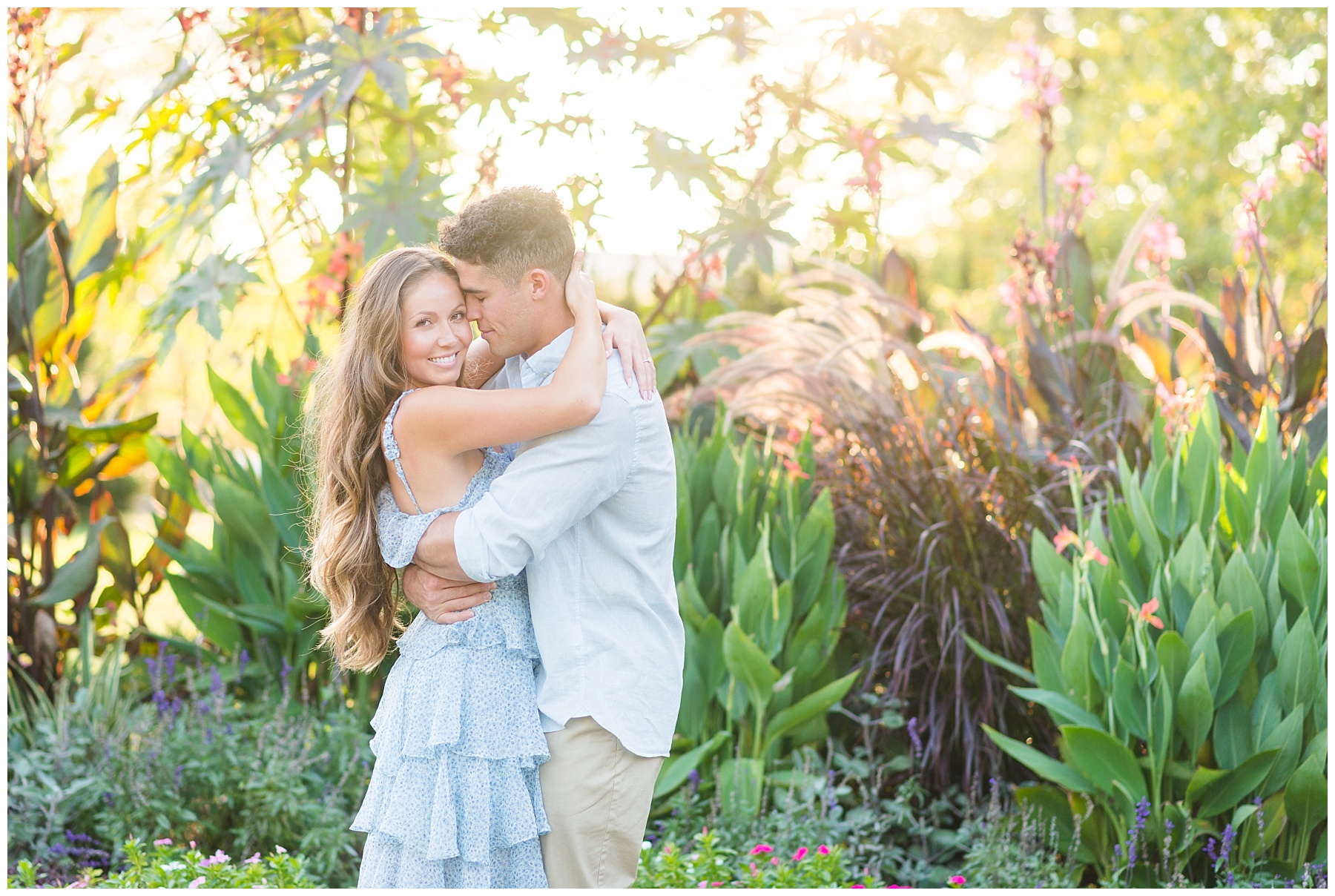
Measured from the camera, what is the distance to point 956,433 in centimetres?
399

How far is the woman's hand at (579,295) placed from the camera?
2.05 meters

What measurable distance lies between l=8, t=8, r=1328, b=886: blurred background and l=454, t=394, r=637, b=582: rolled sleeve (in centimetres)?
139

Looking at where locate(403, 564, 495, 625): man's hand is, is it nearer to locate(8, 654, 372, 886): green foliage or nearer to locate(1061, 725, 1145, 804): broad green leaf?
locate(8, 654, 372, 886): green foliage

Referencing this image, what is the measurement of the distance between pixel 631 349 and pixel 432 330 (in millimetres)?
381

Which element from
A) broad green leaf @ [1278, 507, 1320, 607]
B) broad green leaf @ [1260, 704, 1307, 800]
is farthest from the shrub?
broad green leaf @ [1278, 507, 1320, 607]

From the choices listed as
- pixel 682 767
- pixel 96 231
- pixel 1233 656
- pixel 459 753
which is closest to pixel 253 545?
pixel 96 231

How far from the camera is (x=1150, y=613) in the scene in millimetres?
2865

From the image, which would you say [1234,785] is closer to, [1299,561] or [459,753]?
[1299,561]

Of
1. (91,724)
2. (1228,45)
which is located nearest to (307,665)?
(91,724)

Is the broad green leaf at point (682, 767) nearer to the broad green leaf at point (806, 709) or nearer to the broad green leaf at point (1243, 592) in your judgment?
the broad green leaf at point (806, 709)

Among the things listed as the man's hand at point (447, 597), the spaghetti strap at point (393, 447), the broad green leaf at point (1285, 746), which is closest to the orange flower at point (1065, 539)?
the broad green leaf at point (1285, 746)

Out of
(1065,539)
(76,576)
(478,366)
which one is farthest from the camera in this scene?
(76,576)

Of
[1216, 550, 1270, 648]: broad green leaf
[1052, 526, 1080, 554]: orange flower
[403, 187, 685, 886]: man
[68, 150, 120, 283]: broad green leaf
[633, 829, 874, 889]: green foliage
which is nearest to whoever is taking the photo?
[403, 187, 685, 886]: man

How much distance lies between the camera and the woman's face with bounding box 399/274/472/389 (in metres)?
2.04
